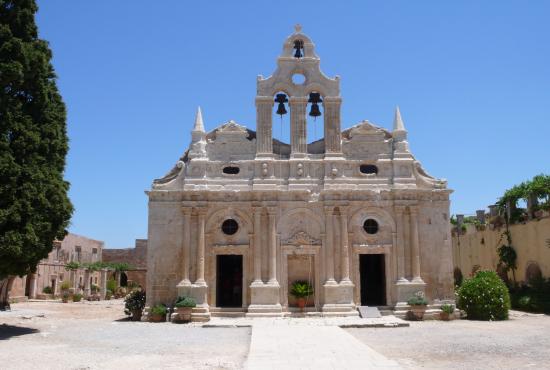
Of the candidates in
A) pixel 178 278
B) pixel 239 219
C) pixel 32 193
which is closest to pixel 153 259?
pixel 178 278

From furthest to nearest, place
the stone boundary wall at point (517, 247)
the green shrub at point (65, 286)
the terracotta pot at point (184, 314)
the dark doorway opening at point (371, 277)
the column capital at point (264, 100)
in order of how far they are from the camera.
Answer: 1. the green shrub at point (65, 286)
2. the stone boundary wall at point (517, 247)
3. the dark doorway opening at point (371, 277)
4. the column capital at point (264, 100)
5. the terracotta pot at point (184, 314)

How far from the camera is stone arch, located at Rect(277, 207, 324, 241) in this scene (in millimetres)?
24156

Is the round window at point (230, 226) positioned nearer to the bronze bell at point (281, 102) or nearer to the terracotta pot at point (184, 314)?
the terracotta pot at point (184, 314)

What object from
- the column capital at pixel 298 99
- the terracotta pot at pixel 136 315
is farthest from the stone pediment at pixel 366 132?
the terracotta pot at pixel 136 315

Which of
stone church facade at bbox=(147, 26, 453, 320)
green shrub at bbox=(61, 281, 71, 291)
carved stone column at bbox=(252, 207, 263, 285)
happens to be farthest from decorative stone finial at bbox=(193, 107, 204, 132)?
green shrub at bbox=(61, 281, 71, 291)

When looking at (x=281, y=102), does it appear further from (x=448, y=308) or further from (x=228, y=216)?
Result: (x=448, y=308)

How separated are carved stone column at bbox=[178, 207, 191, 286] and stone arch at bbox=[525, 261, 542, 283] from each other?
18.4 m

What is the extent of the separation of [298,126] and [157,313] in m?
10.4

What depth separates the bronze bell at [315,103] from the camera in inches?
1013

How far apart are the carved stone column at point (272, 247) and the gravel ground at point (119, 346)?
3.83m

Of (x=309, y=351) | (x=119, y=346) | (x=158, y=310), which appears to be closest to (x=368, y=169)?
(x=158, y=310)

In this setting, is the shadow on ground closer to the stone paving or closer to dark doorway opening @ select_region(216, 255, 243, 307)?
the stone paving

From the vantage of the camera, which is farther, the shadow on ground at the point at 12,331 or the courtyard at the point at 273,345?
the shadow on ground at the point at 12,331

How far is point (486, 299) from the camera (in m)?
23.0
